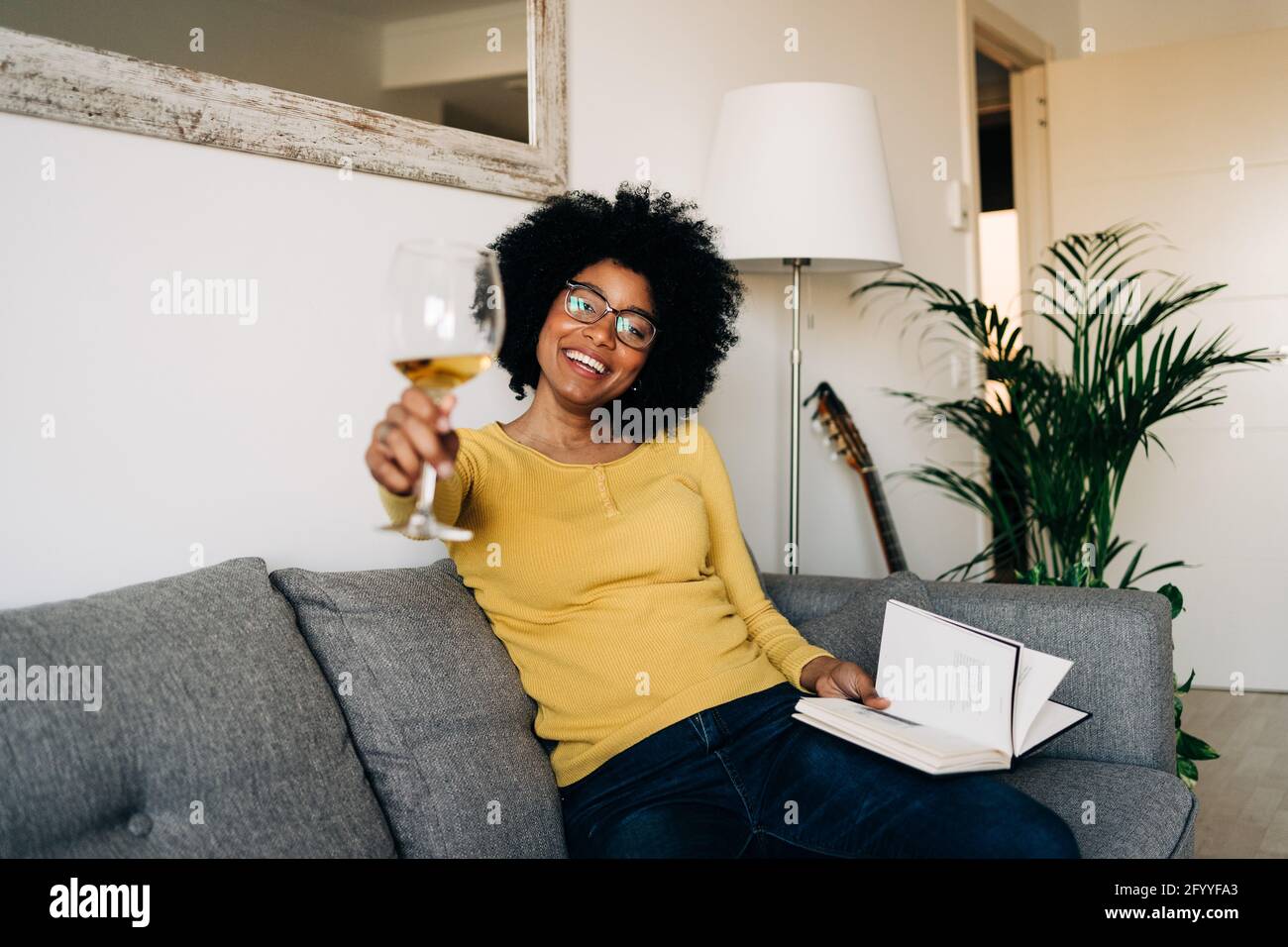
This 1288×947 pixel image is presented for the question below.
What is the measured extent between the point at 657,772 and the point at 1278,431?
3331 mm

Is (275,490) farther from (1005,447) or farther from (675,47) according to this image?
(1005,447)

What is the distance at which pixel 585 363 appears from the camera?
165 centimetres

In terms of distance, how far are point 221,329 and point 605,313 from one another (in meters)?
0.55

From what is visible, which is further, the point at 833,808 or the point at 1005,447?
the point at 1005,447

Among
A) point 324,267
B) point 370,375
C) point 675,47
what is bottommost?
point 370,375

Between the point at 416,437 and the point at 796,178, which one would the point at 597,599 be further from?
the point at 796,178

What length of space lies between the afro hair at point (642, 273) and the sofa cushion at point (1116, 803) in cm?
85

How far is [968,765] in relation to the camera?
133 cm

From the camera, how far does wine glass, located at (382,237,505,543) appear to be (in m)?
0.87

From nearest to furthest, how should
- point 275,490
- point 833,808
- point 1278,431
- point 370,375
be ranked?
point 833,808
point 275,490
point 370,375
point 1278,431

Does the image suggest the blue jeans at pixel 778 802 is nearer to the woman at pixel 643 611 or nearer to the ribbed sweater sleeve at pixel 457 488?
the woman at pixel 643 611

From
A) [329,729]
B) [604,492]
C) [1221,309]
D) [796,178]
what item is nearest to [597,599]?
[604,492]

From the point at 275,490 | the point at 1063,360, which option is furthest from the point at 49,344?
the point at 1063,360
